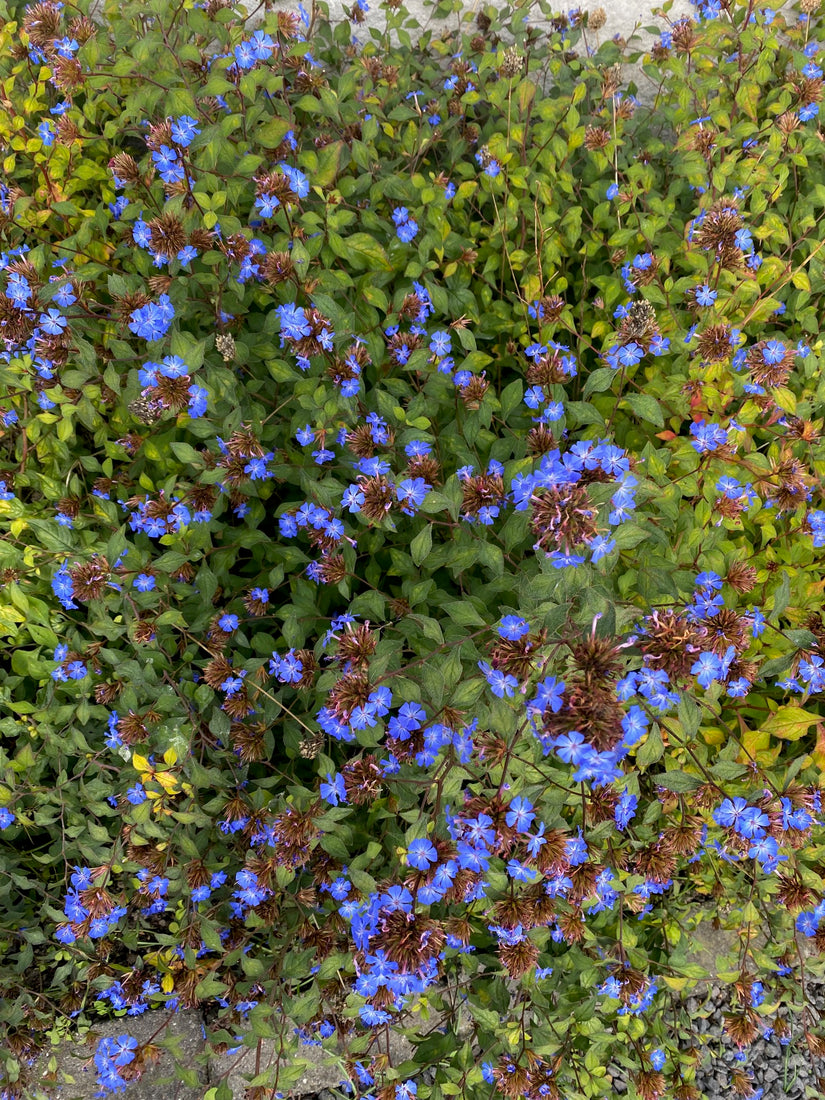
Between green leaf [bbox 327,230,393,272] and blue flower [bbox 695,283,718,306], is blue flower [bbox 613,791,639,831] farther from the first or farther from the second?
green leaf [bbox 327,230,393,272]

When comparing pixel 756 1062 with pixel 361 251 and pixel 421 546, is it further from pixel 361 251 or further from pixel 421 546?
pixel 361 251

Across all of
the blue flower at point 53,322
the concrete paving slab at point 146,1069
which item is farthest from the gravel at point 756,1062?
the blue flower at point 53,322

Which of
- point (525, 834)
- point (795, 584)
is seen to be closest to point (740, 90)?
point (795, 584)

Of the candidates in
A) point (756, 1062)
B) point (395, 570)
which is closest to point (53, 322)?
point (395, 570)

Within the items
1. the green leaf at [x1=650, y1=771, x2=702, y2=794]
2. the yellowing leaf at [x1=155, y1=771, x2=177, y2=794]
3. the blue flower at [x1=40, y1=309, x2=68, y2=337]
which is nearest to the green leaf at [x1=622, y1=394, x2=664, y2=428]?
the green leaf at [x1=650, y1=771, x2=702, y2=794]

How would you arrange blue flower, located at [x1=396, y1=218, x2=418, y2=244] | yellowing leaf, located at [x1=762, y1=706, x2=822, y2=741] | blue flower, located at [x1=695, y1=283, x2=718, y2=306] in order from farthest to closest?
blue flower, located at [x1=396, y1=218, x2=418, y2=244]
blue flower, located at [x1=695, y1=283, x2=718, y2=306]
yellowing leaf, located at [x1=762, y1=706, x2=822, y2=741]
